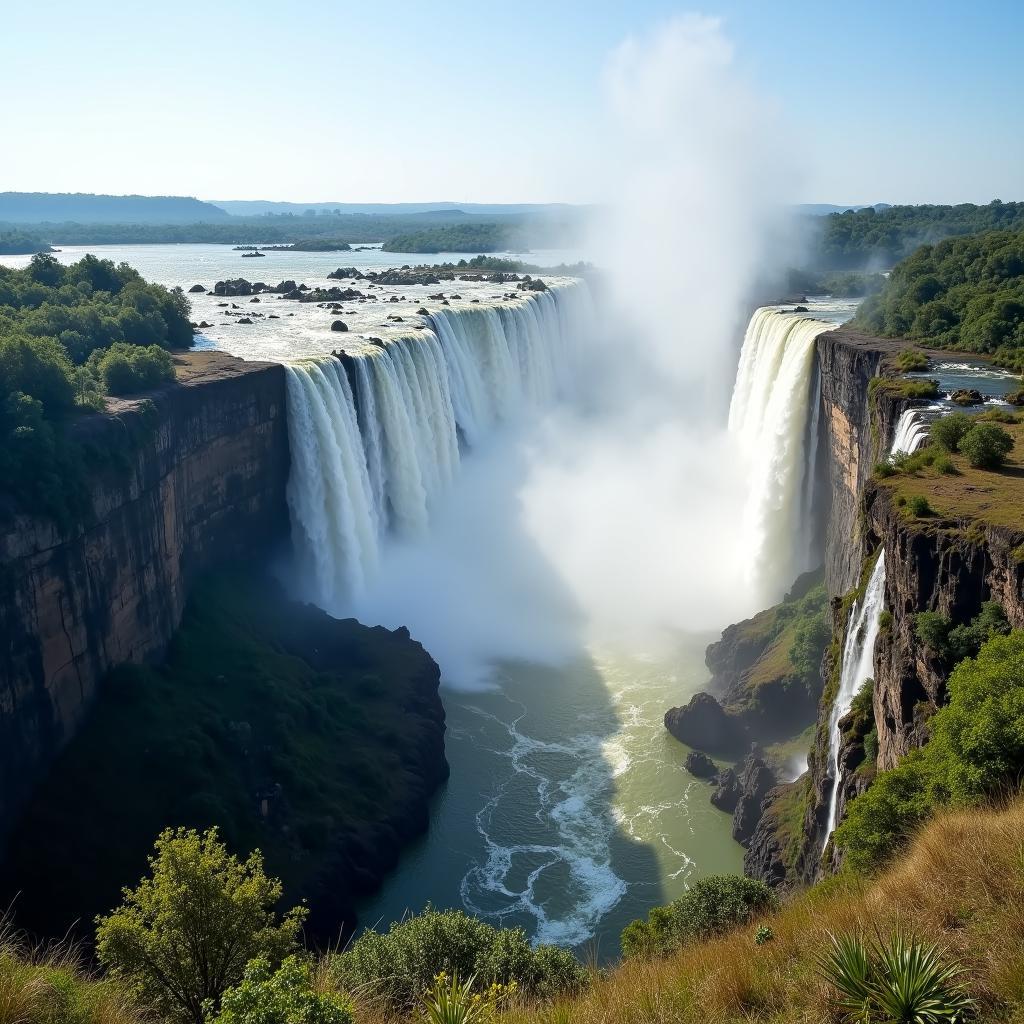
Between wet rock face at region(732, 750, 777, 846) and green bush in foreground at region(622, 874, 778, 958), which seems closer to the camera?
green bush in foreground at region(622, 874, 778, 958)

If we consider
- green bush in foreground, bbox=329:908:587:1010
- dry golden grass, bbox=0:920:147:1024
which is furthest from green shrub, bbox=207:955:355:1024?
green bush in foreground, bbox=329:908:587:1010

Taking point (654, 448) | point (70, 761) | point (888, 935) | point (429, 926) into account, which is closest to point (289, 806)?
point (70, 761)

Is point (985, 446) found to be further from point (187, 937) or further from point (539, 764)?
point (187, 937)

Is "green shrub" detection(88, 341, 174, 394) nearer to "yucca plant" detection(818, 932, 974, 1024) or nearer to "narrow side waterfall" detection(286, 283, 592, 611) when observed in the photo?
"narrow side waterfall" detection(286, 283, 592, 611)

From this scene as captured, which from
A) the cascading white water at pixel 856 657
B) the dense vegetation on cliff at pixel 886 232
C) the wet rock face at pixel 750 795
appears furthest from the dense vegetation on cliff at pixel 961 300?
the dense vegetation on cliff at pixel 886 232

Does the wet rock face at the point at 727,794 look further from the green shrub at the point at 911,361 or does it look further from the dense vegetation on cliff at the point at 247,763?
the green shrub at the point at 911,361
